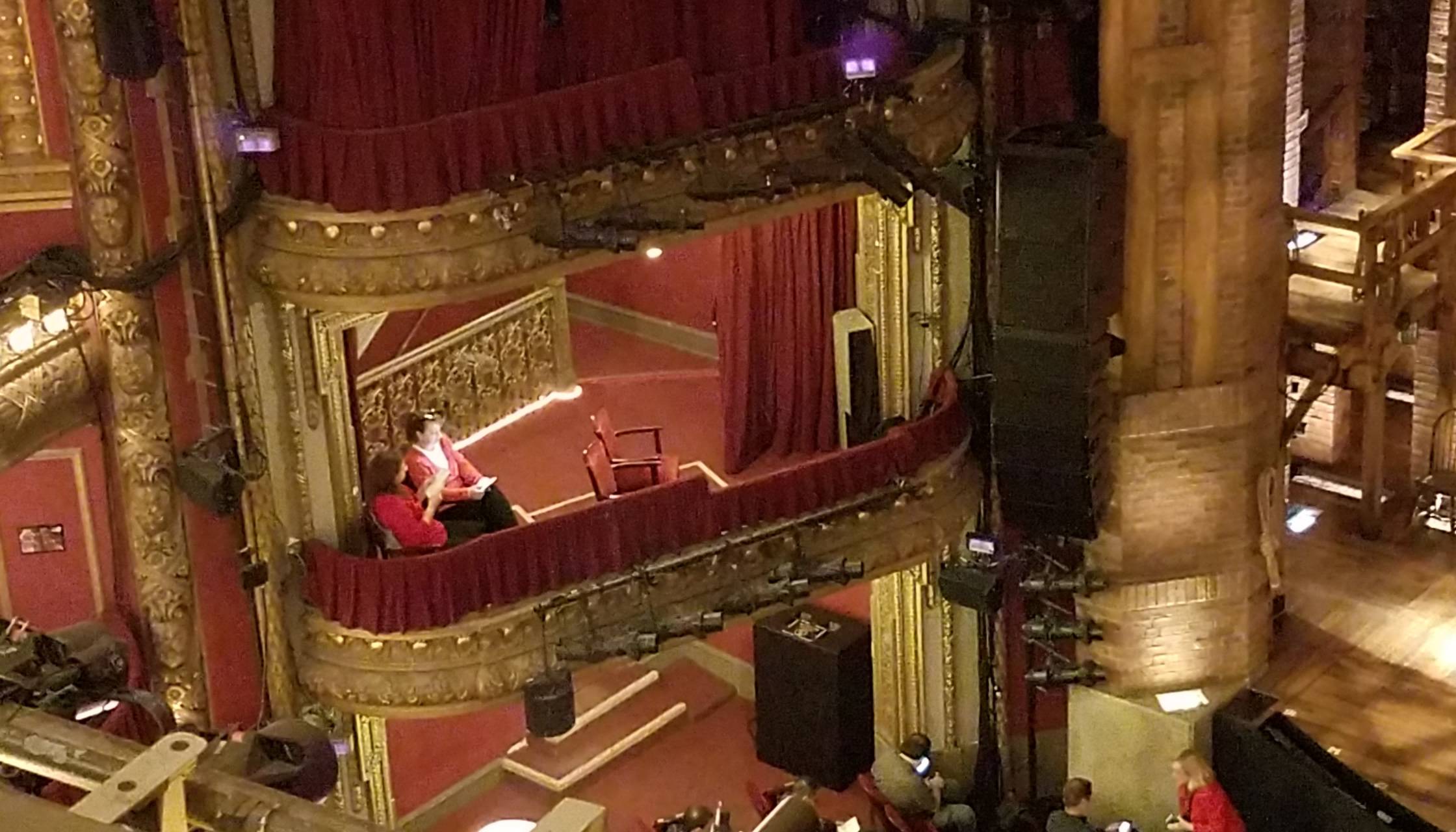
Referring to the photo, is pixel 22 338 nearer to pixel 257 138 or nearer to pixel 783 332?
pixel 257 138

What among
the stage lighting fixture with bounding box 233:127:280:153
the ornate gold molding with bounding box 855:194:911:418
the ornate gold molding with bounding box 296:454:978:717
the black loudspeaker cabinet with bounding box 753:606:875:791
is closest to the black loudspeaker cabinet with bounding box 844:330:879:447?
the ornate gold molding with bounding box 855:194:911:418

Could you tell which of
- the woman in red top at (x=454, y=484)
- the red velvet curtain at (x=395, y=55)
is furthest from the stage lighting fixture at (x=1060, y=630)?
the red velvet curtain at (x=395, y=55)

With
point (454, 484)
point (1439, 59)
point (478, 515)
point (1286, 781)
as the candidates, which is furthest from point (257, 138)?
point (1439, 59)

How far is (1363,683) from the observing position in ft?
42.9

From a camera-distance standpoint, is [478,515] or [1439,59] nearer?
[478,515]

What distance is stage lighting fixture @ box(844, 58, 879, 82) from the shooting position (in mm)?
11008

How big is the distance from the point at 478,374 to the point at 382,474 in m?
2.59

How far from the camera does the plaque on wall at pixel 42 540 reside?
1005 centimetres

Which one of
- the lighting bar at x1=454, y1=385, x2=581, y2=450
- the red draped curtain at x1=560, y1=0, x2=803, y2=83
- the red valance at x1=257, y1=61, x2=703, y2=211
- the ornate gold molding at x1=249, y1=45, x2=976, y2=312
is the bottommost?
the lighting bar at x1=454, y1=385, x2=581, y2=450

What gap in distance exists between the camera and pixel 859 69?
11023mm

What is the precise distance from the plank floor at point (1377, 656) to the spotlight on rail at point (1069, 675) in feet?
4.63

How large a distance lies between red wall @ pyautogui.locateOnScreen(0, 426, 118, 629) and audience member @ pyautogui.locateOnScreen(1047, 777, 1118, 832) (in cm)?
559

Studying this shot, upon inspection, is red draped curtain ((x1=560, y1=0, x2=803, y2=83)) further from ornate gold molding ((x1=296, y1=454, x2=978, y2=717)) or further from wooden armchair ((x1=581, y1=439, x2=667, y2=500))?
ornate gold molding ((x1=296, y1=454, x2=978, y2=717))

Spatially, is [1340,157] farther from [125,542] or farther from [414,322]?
[125,542]
